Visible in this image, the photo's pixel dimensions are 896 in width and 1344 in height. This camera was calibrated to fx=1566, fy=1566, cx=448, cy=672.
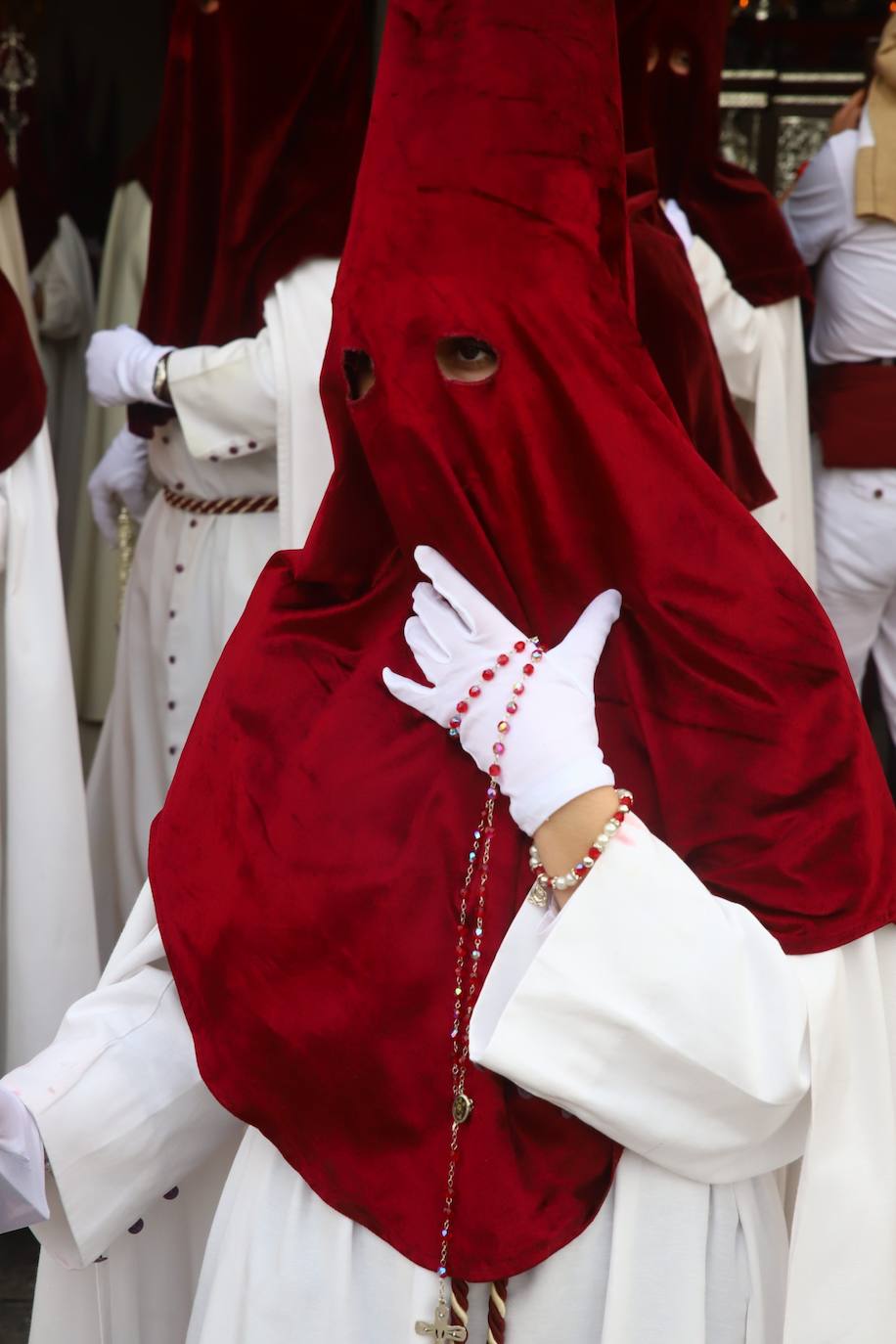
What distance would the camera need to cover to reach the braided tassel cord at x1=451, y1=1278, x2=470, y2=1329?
141 centimetres

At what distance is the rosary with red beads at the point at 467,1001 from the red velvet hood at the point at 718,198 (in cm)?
207

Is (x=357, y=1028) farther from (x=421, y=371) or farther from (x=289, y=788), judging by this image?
(x=421, y=371)

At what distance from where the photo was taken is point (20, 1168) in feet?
4.75

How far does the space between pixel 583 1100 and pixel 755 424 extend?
7.27ft

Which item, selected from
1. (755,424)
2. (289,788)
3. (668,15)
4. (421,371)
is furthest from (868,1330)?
(668,15)

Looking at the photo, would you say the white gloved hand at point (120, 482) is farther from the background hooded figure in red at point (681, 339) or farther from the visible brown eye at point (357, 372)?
the visible brown eye at point (357, 372)

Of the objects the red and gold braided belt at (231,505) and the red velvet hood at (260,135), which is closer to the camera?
the red velvet hood at (260,135)

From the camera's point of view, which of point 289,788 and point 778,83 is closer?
point 289,788

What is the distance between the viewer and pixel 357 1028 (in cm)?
145

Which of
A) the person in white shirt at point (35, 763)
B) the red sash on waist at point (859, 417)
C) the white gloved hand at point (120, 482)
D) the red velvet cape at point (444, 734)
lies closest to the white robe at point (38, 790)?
the person in white shirt at point (35, 763)

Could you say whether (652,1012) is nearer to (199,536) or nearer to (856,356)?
(199,536)

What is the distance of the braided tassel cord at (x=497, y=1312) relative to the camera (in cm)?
142

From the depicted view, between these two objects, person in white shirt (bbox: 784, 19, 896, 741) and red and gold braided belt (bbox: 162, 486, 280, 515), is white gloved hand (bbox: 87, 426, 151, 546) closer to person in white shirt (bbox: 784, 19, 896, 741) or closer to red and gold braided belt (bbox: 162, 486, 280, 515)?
red and gold braided belt (bbox: 162, 486, 280, 515)

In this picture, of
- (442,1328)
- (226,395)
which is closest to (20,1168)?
Result: (442,1328)
